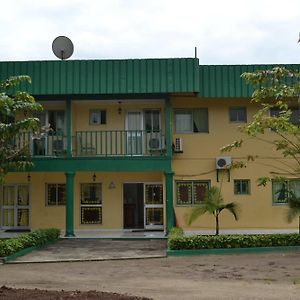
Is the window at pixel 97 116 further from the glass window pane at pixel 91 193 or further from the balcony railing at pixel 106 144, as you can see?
the glass window pane at pixel 91 193

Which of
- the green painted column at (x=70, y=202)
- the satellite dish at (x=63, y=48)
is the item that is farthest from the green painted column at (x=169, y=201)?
the satellite dish at (x=63, y=48)

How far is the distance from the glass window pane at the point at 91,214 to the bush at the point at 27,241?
8.01ft

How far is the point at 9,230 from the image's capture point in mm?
21297

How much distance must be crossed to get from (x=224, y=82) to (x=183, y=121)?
2.25 meters

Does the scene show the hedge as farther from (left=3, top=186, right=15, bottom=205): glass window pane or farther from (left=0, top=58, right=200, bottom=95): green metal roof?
(left=3, top=186, right=15, bottom=205): glass window pane

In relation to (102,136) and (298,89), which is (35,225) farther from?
(298,89)

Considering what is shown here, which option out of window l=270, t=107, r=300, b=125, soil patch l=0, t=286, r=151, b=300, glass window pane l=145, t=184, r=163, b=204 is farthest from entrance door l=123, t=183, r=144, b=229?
soil patch l=0, t=286, r=151, b=300

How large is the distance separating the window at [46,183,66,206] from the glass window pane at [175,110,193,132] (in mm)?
4932

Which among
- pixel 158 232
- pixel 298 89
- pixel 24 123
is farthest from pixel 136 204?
pixel 298 89

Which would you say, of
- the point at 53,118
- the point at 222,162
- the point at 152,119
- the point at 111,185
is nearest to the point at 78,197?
the point at 111,185

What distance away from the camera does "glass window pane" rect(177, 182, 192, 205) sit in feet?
69.3

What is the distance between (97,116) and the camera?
851 inches

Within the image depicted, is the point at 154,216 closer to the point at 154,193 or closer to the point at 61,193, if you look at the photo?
the point at 154,193

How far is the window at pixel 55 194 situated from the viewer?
21.6m
